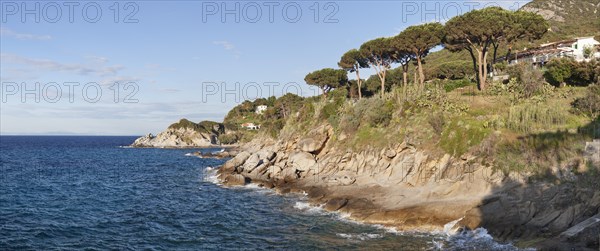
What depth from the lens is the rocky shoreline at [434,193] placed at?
80.5 ft

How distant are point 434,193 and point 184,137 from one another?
141376 millimetres

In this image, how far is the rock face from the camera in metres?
161

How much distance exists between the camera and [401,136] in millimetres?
44219

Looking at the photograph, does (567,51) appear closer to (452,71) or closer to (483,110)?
(452,71)

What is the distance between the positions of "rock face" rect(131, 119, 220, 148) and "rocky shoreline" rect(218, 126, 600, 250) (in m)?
110

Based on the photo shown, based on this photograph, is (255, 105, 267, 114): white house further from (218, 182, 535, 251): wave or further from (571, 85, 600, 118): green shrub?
(218, 182, 535, 251): wave

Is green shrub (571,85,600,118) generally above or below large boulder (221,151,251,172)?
above

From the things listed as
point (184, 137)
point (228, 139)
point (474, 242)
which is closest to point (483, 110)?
point (474, 242)

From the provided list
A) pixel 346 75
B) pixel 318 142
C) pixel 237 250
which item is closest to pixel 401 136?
pixel 318 142

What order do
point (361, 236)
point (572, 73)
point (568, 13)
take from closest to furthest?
point (361, 236) → point (572, 73) → point (568, 13)

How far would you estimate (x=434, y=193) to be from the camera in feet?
110

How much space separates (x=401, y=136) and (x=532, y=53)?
44782 millimetres

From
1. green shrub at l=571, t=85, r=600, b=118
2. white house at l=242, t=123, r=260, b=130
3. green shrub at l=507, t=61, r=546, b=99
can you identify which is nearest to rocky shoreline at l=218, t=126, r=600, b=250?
green shrub at l=571, t=85, r=600, b=118

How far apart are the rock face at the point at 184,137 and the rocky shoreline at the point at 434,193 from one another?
109547mm
